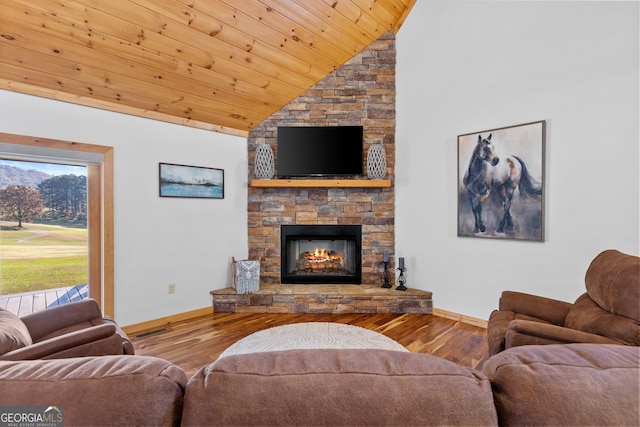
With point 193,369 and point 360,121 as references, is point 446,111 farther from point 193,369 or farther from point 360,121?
point 193,369

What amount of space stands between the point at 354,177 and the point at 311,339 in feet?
6.96

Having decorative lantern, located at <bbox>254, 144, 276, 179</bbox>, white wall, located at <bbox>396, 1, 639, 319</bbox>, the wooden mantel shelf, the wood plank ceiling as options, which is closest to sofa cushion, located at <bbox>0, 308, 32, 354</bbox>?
the wood plank ceiling

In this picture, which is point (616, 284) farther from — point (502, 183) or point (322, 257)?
point (322, 257)

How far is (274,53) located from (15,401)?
11.0ft

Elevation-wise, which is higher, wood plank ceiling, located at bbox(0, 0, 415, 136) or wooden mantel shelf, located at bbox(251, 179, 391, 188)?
wood plank ceiling, located at bbox(0, 0, 415, 136)

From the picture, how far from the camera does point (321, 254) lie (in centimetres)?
424

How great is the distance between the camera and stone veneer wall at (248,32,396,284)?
13.1 ft

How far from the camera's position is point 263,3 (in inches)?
106

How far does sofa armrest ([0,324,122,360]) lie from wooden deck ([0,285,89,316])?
6.00 ft

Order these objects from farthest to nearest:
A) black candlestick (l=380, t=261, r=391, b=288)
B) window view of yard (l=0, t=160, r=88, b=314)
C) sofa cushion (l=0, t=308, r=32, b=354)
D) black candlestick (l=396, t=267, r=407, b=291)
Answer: black candlestick (l=380, t=261, r=391, b=288), black candlestick (l=396, t=267, r=407, b=291), window view of yard (l=0, t=160, r=88, b=314), sofa cushion (l=0, t=308, r=32, b=354)

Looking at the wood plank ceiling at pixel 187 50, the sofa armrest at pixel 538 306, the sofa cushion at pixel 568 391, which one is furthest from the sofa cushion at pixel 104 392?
the wood plank ceiling at pixel 187 50

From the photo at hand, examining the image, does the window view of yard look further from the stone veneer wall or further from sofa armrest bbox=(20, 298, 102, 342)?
the stone veneer wall

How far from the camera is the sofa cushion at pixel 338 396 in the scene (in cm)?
58

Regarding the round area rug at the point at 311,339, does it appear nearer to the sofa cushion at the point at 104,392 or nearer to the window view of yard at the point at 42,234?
the window view of yard at the point at 42,234
